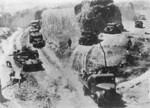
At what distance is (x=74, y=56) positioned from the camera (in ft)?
136

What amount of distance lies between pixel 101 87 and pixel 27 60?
51.5 feet

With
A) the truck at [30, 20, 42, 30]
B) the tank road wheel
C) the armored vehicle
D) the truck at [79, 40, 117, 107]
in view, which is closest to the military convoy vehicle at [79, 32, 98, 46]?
the truck at [30, 20, 42, 30]

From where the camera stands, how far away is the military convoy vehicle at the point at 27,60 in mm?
34406

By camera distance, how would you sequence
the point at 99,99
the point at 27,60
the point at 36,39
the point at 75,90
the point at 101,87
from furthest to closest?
1. the point at 36,39
2. the point at 27,60
3. the point at 75,90
4. the point at 101,87
5. the point at 99,99

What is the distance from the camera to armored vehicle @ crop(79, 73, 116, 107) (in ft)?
77.2

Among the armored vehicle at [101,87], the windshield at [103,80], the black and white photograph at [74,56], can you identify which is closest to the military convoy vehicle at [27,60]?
the black and white photograph at [74,56]

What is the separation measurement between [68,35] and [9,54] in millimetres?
11971

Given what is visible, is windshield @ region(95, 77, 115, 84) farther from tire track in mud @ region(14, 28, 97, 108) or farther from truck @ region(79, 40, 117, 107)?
tire track in mud @ region(14, 28, 97, 108)

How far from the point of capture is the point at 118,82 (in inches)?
1267

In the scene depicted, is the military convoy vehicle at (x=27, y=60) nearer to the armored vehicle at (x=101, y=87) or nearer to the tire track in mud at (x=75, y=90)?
the tire track in mud at (x=75, y=90)

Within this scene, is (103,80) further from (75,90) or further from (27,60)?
(27,60)

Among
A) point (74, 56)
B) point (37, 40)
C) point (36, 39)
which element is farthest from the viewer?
point (36, 39)

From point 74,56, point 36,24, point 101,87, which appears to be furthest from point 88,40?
point 101,87

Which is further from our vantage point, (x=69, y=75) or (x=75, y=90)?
(x=69, y=75)
